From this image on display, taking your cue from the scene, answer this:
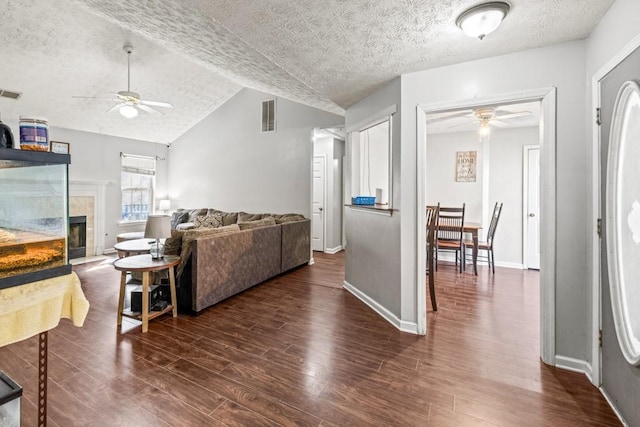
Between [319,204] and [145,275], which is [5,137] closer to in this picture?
[145,275]

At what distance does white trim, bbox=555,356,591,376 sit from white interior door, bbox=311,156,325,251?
4.85 metres

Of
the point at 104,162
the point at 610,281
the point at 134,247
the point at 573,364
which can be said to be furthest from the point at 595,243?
the point at 104,162

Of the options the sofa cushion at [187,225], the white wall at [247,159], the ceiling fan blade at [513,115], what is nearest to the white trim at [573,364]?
the ceiling fan blade at [513,115]

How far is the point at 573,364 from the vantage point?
7.09 feet

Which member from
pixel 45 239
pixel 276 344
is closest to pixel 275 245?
pixel 276 344

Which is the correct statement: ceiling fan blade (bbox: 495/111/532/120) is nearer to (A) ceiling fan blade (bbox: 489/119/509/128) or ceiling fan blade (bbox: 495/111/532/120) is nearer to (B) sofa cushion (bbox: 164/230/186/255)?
(A) ceiling fan blade (bbox: 489/119/509/128)

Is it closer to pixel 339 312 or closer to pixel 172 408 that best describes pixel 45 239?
pixel 172 408

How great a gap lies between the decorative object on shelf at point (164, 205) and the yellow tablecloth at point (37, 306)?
6304mm

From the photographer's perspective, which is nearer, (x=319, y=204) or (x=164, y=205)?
(x=319, y=204)

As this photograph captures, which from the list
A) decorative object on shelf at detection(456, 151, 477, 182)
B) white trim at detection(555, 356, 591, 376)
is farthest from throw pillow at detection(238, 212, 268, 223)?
white trim at detection(555, 356, 591, 376)

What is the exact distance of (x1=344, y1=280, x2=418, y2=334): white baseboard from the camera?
2.77 meters

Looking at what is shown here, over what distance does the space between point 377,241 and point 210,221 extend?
166 inches

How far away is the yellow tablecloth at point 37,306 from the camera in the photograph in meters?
1.21

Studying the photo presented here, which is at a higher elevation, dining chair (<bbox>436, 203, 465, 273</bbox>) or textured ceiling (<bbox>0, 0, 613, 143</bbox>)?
textured ceiling (<bbox>0, 0, 613, 143</bbox>)
